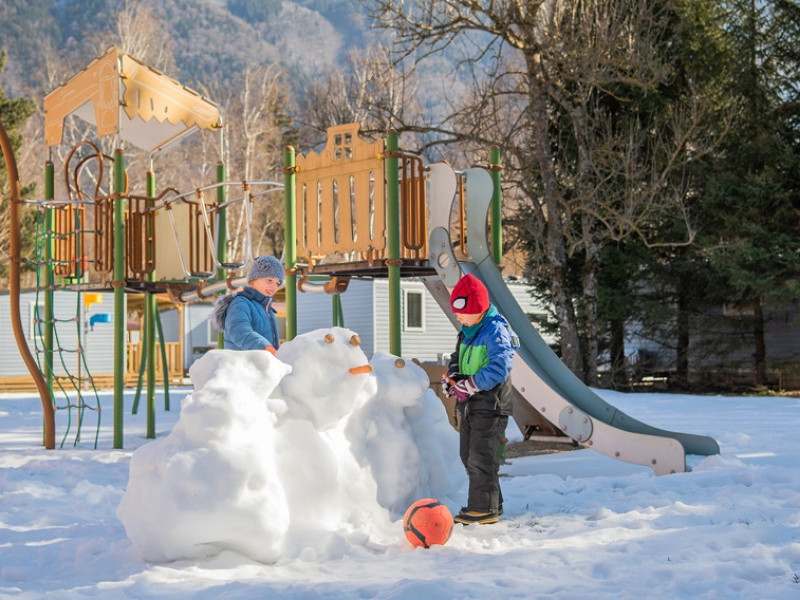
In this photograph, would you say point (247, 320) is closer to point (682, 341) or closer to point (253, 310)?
point (253, 310)

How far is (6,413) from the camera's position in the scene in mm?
15867

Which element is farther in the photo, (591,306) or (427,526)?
(591,306)

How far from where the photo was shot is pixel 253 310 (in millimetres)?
6082

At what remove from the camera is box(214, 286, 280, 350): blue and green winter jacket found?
231 inches

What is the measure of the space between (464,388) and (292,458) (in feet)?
4.18

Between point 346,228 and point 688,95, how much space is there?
45.2 ft

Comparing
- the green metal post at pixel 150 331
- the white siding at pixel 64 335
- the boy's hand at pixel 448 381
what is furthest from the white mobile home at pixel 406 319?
the boy's hand at pixel 448 381

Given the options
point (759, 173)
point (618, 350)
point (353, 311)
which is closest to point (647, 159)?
point (759, 173)

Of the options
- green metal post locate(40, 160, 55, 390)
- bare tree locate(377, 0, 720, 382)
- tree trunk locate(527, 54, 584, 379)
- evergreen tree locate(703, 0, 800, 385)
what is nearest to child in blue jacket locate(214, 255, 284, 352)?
green metal post locate(40, 160, 55, 390)

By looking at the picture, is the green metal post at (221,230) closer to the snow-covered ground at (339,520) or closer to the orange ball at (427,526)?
the snow-covered ground at (339,520)

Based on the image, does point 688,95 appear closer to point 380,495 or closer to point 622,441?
point 622,441

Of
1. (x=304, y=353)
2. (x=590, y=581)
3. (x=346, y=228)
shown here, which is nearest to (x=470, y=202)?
(x=346, y=228)

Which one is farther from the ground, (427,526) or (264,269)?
(264,269)

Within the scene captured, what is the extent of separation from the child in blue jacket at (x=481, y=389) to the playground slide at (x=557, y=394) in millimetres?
2157
